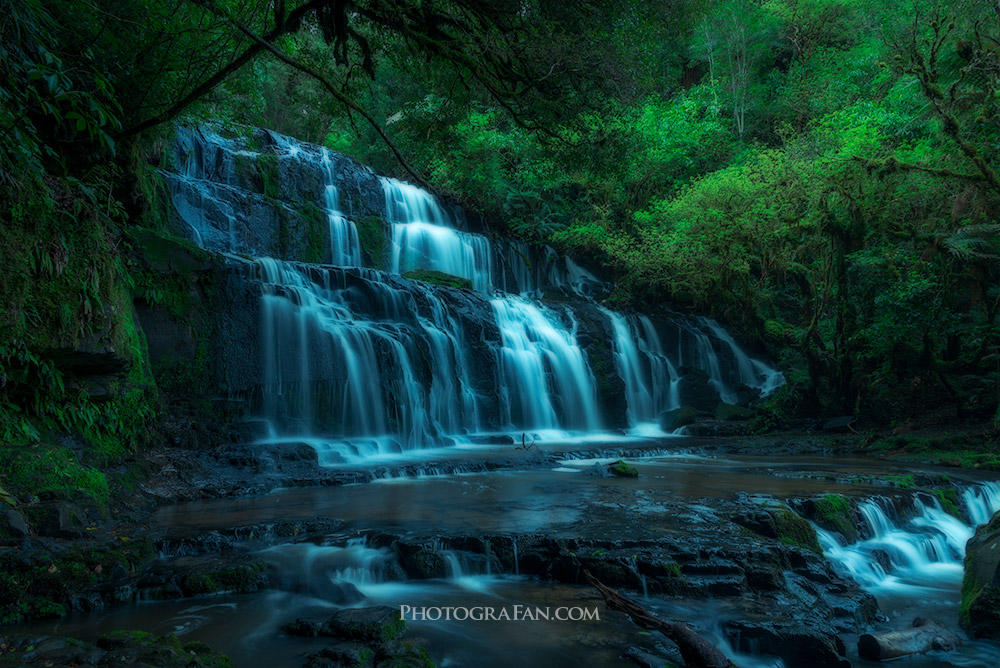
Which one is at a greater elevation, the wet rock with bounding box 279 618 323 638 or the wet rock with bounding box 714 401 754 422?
the wet rock with bounding box 714 401 754 422

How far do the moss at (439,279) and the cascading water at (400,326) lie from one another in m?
0.87

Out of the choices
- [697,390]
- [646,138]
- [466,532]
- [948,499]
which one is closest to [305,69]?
[466,532]

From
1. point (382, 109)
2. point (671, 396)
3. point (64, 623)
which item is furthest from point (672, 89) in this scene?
point (64, 623)

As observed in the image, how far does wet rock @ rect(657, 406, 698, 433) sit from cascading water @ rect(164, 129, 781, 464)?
0.66 metres

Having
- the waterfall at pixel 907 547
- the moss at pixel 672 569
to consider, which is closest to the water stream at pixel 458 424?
the waterfall at pixel 907 547

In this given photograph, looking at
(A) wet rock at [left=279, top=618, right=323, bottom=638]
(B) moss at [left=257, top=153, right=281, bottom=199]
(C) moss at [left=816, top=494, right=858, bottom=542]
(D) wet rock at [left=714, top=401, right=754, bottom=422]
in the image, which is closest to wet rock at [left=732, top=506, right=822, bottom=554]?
(C) moss at [left=816, top=494, right=858, bottom=542]

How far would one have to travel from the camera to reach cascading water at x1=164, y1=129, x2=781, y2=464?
38.4ft

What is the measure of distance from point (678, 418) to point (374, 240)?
1082 cm

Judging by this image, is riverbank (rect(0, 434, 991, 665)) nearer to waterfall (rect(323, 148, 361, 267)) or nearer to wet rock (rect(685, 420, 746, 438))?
wet rock (rect(685, 420, 746, 438))

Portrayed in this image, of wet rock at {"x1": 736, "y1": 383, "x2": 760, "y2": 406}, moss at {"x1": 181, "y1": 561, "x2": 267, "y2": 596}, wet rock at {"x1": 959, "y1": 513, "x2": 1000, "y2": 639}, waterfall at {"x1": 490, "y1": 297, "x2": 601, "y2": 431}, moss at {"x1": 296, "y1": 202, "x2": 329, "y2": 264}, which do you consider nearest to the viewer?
wet rock at {"x1": 959, "y1": 513, "x2": 1000, "y2": 639}

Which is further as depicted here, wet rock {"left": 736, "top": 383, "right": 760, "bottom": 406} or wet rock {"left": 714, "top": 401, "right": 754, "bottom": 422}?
Result: wet rock {"left": 736, "top": 383, "right": 760, "bottom": 406}

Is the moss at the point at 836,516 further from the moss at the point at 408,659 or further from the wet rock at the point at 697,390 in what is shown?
the wet rock at the point at 697,390

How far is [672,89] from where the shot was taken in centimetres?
2997

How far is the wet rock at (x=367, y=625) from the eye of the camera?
3.80m
